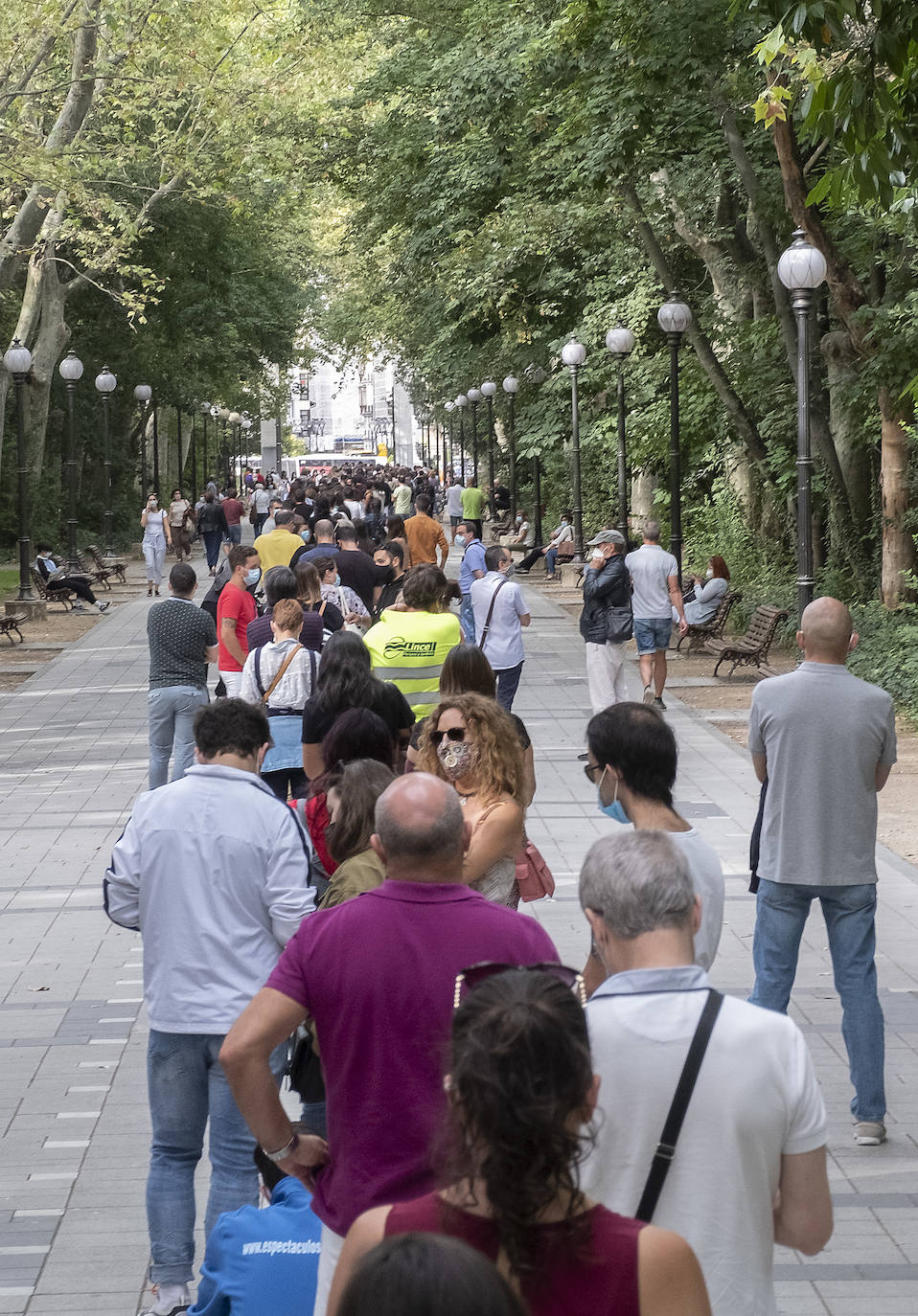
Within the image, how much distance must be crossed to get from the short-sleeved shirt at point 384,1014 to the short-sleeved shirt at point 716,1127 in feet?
1.61

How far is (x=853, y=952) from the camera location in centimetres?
601

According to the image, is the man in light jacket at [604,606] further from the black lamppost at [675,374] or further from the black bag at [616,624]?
the black lamppost at [675,374]

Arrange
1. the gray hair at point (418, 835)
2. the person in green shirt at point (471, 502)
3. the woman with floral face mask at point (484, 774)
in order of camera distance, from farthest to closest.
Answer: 1. the person in green shirt at point (471, 502)
2. the woman with floral face mask at point (484, 774)
3. the gray hair at point (418, 835)

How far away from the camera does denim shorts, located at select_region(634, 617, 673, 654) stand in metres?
15.1

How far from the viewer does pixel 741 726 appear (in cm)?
1576

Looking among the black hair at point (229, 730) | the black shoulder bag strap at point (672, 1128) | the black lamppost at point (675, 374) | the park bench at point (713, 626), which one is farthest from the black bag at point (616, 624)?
the black shoulder bag strap at point (672, 1128)

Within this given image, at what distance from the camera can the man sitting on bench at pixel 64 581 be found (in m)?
27.2

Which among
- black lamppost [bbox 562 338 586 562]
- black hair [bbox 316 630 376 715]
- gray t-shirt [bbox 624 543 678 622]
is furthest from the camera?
black lamppost [bbox 562 338 586 562]

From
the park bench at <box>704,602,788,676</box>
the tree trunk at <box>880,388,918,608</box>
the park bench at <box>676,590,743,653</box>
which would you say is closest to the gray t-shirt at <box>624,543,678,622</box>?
the park bench at <box>704,602,788,676</box>

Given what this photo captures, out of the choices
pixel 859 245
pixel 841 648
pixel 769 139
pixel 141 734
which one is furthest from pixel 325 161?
pixel 841 648

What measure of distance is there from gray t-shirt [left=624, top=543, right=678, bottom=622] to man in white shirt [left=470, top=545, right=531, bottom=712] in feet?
7.57

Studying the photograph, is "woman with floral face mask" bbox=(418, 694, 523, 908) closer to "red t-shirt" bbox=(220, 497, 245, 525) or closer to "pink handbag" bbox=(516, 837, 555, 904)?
"pink handbag" bbox=(516, 837, 555, 904)

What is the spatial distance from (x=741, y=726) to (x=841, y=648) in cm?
983

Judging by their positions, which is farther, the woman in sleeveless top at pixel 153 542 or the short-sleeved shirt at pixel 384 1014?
the woman in sleeveless top at pixel 153 542
